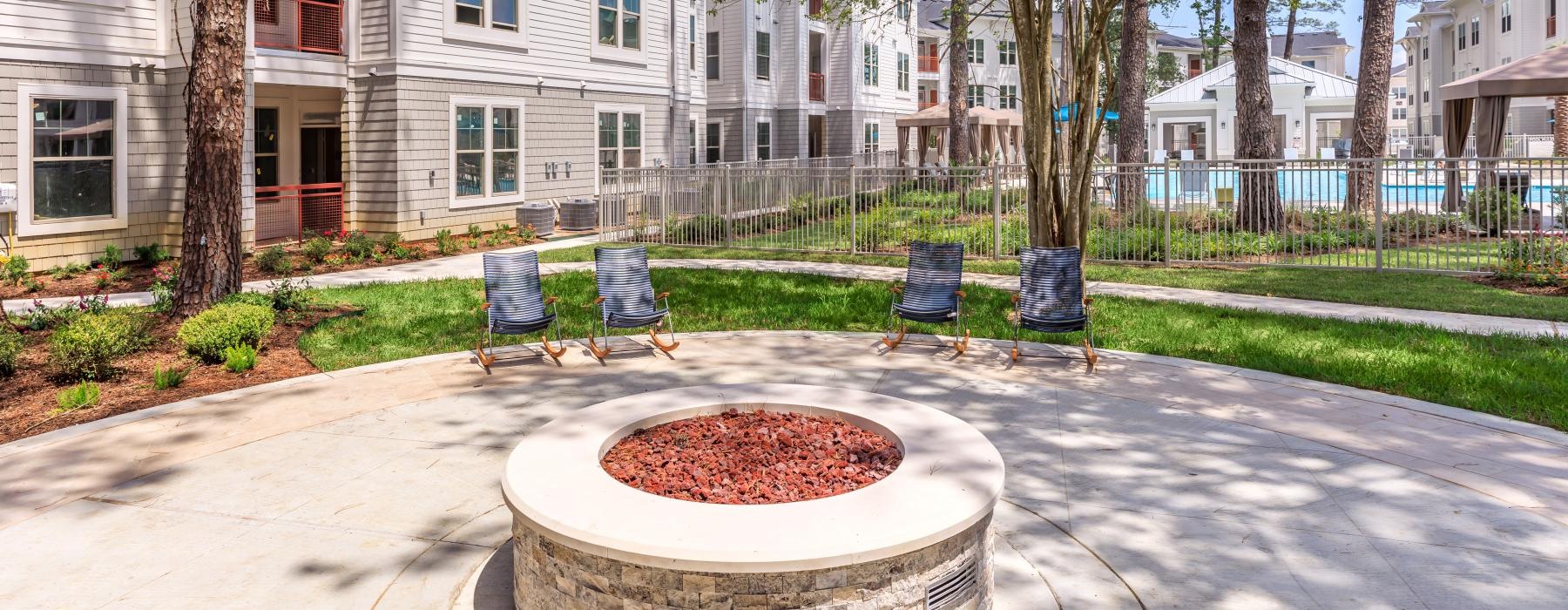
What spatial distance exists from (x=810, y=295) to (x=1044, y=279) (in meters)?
4.02

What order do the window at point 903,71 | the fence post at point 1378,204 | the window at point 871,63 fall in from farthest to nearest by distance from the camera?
the window at point 903,71 → the window at point 871,63 → the fence post at point 1378,204

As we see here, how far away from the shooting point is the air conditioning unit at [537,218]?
71.4 feet

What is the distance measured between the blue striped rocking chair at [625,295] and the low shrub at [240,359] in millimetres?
2938

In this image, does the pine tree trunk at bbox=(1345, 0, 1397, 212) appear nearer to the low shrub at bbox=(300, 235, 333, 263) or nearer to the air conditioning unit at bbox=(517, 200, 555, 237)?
the air conditioning unit at bbox=(517, 200, 555, 237)

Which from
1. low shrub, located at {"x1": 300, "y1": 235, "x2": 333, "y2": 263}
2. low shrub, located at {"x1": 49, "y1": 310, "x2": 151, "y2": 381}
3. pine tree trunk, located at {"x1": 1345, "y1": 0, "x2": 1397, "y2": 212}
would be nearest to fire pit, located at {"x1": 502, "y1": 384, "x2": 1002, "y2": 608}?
A: low shrub, located at {"x1": 49, "y1": 310, "x2": 151, "y2": 381}

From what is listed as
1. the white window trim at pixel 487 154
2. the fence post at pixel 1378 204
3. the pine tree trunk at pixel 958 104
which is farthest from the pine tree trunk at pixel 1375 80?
the white window trim at pixel 487 154

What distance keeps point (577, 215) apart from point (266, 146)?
603 cm

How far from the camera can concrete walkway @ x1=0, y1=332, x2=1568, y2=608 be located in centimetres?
475

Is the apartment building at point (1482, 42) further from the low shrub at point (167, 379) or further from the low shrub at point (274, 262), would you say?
the low shrub at point (167, 379)

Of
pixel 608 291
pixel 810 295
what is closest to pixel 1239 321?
pixel 810 295

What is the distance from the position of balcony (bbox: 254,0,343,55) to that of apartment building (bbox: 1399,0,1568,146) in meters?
36.0

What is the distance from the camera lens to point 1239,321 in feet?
36.9

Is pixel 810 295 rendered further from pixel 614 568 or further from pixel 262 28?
pixel 262 28

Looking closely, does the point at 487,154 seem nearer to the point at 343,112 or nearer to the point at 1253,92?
the point at 343,112
